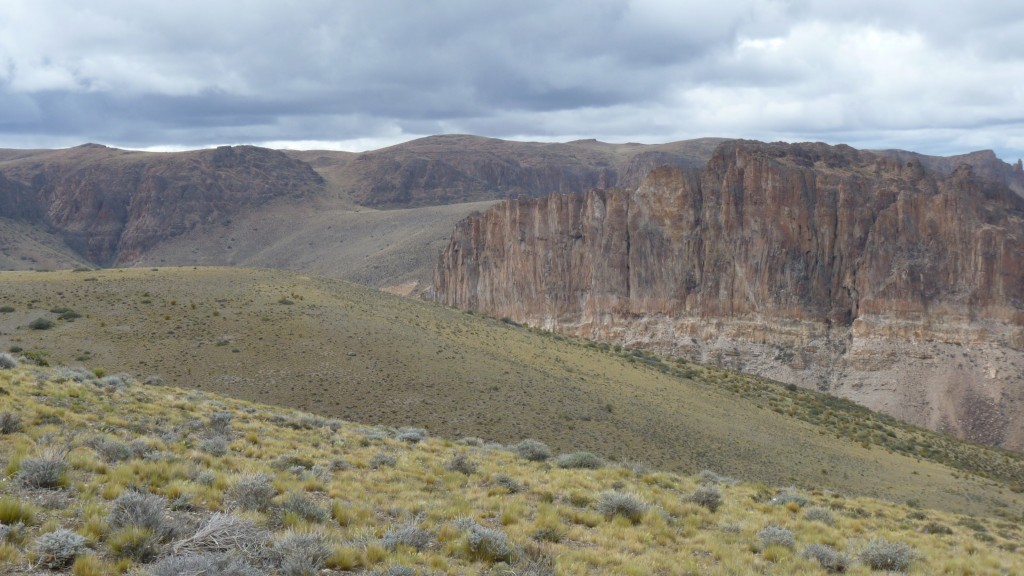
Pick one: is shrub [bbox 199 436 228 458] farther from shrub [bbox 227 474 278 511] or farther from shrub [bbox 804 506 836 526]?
shrub [bbox 804 506 836 526]

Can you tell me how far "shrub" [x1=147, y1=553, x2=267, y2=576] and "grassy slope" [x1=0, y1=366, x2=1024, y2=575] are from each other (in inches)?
22.4

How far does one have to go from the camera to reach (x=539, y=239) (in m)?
88.3

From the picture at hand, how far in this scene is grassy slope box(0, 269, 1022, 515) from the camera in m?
29.2

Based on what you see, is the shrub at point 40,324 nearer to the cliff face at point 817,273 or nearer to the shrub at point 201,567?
the shrub at point 201,567

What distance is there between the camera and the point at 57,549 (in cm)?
795

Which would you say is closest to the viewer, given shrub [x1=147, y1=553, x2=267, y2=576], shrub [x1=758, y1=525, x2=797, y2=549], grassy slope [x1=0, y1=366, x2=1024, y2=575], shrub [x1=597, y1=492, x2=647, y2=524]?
shrub [x1=147, y1=553, x2=267, y2=576]

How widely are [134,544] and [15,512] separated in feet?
5.47

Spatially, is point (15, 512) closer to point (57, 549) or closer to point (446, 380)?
point (57, 549)

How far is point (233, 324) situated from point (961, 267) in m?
56.6

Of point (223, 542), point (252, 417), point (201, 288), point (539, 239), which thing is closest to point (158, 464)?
point (223, 542)

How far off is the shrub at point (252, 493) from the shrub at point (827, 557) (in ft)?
26.9

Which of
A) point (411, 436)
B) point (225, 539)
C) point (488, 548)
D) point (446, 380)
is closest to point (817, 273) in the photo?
point (446, 380)

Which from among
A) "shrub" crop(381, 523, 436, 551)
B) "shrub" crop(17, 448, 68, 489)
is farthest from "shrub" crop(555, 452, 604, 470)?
"shrub" crop(17, 448, 68, 489)

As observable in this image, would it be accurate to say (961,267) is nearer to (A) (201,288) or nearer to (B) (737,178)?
(B) (737,178)
